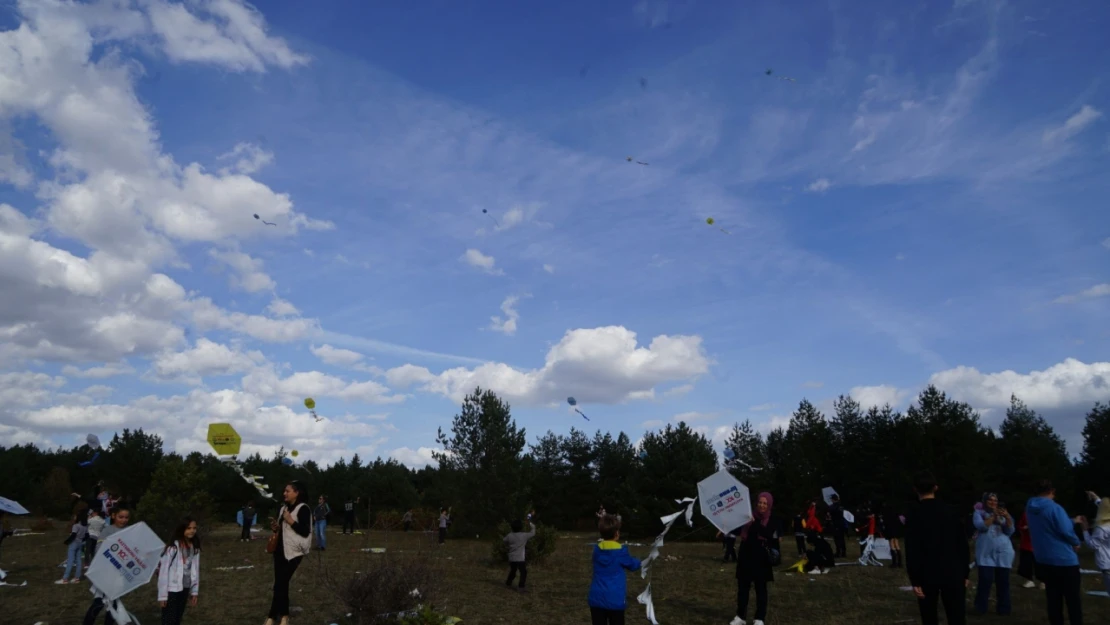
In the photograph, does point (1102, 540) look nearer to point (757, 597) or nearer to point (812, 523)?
point (757, 597)

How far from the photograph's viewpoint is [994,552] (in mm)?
10352

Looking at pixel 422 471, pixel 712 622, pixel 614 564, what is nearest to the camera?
pixel 614 564

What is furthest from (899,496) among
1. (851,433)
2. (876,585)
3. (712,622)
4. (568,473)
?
(712,622)

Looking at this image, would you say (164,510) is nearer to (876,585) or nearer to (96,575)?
(96,575)

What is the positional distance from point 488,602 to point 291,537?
5.14m

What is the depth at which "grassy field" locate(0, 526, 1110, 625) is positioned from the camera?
10.4 meters

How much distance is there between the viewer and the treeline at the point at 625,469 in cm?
3216

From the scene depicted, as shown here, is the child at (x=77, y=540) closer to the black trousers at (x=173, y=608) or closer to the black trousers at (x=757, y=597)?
the black trousers at (x=173, y=608)

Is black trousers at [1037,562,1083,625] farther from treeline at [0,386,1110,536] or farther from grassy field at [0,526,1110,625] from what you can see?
treeline at [0,386,1110,536]

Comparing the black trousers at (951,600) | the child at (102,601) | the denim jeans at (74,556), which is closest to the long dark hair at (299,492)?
the child at (102,601)

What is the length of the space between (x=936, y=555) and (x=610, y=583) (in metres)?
3.08

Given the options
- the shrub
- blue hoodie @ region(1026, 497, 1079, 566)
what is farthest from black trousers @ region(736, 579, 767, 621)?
the shrub

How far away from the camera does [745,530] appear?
9.51 meters

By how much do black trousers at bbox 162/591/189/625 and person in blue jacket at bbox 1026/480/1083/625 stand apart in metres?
9.61
